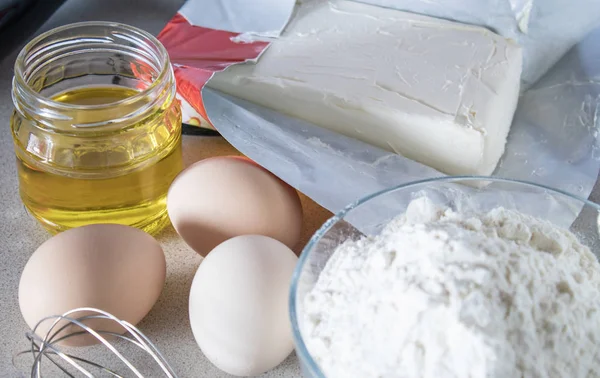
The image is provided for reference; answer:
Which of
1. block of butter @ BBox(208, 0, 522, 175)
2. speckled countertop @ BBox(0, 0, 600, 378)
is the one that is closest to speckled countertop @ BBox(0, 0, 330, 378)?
speckled countertop @ BBox(0, 0, 600, 378)

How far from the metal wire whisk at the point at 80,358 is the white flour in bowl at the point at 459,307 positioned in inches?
7.0

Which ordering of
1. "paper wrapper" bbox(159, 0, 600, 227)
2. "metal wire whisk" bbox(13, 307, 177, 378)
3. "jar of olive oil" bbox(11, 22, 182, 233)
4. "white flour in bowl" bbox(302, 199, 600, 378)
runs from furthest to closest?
"paper wrapper" bbox(159, 0, 600, 227) → "jar of olive oil" bbox(11, 22, 182, 233) → "metal wire whisk" bbox(13, 307, 177, 378) → "white flour in bowl" bbox(302, 199, 600, 378)

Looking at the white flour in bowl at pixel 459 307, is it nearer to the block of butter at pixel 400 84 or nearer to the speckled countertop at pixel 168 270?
the speckled countertop at pixel 168 270

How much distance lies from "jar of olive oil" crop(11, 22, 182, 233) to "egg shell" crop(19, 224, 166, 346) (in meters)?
0.10

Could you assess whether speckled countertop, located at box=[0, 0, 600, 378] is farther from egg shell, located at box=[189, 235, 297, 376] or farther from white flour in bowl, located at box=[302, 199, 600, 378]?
white flour in bowl, located at box=[302, 199, 600, 378]

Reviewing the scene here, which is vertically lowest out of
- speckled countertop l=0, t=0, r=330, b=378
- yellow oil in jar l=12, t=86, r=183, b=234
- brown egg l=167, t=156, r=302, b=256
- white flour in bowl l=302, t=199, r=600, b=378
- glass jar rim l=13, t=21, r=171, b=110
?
speckled countertop l=0, t=0, r=330, b=378

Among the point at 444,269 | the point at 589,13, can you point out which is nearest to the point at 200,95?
the point at 444,269

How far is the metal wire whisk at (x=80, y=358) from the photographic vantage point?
608 millimetres

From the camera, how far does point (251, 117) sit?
2.90 feet

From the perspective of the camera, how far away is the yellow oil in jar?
0.75m

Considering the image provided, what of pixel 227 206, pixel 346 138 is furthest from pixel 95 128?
pixel 346 138

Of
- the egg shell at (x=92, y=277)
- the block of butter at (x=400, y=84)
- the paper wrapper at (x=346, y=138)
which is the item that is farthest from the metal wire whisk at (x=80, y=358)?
the block of butter at (x=400, y=84)

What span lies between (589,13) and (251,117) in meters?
0.55

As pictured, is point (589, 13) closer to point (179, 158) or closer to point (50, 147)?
point (179, 158)
